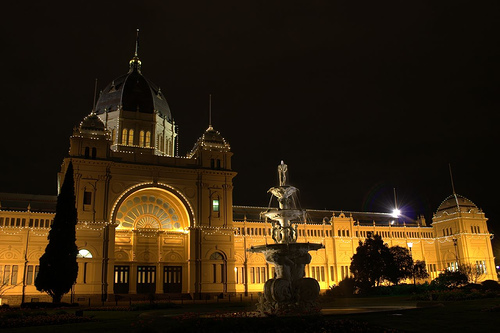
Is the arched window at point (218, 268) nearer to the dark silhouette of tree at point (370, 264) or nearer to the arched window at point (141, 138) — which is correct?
the dark silhouette of tree at point (370, 264)

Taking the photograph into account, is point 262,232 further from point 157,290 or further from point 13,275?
point 13,275

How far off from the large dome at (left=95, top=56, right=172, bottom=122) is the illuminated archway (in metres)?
14.2

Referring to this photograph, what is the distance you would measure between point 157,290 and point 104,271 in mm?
7729

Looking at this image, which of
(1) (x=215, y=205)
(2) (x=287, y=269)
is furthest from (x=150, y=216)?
(2) (x=287, y=269)

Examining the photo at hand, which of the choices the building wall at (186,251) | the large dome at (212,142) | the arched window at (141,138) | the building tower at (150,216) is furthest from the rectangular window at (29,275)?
the large dome at (212,142)

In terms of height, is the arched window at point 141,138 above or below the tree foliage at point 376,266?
above

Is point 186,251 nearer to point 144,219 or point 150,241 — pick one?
point 150,241

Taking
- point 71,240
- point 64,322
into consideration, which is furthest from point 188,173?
point 64,322

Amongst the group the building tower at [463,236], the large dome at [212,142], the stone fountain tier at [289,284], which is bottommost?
the stone fountain tier at [289,284]

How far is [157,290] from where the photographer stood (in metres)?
55.2

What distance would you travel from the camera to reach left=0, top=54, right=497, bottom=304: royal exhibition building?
50875mm

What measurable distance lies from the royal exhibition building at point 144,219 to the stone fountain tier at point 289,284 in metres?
27.9

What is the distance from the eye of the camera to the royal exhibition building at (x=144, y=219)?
2003 inches

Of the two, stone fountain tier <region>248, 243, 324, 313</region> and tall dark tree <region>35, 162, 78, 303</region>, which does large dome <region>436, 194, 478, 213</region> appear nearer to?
stone fountain tier <region>248, 243, 324, 313</region>
